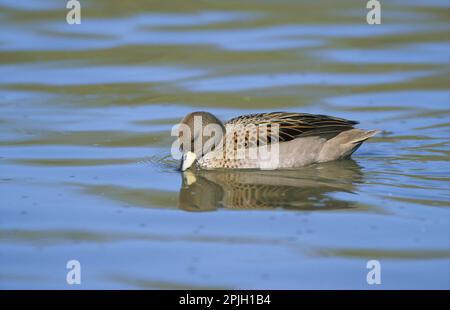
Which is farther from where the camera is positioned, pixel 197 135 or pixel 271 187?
pixel 197 135

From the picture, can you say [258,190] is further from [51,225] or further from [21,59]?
[21,59]

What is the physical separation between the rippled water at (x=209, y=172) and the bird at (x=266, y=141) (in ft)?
0.68

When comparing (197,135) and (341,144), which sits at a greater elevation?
(197,135)

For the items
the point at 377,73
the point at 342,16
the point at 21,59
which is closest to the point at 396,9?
the point at 342,16

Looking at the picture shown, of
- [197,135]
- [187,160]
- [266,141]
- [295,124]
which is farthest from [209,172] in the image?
[295,124]

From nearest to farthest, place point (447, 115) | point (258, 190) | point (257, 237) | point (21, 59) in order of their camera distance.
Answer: point (257, 237), point (258, 190), point (447, 115), point (21, 59)

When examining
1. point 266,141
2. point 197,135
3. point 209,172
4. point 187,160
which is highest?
point 197,135

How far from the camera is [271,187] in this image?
9.24m

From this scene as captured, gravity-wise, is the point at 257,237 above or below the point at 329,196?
below

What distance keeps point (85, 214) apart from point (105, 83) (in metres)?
5.11

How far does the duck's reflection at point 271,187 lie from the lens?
341 inches

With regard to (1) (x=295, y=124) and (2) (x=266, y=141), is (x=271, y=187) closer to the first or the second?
(2) (x=266, y=141)

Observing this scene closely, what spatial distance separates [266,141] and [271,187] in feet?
2.91

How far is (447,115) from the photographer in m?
11.7
